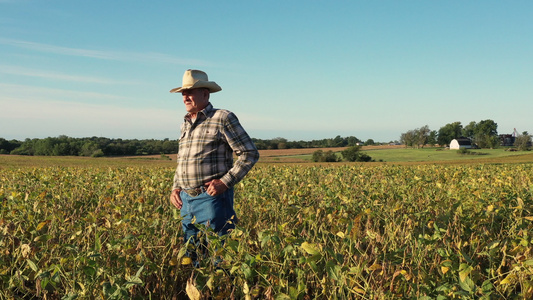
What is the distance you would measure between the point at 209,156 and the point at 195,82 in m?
0.76

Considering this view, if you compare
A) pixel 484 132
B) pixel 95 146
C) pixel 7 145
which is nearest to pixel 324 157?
pixel 95 146

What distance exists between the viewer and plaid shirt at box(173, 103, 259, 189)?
11.7 ft

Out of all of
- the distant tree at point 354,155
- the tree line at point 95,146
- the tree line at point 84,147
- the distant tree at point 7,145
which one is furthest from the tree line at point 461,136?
the distant tree at point 7,145

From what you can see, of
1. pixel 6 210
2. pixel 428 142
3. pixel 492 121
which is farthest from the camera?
→ pixel 492 121

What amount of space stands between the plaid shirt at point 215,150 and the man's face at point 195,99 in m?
0.06

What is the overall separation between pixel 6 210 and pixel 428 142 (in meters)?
106

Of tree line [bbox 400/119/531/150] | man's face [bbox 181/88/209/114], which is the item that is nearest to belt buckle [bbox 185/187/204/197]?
man's face [bbox 181/88/209/114]

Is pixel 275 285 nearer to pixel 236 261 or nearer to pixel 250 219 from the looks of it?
pixel 236 261

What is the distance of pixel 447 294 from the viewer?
7.41 feet

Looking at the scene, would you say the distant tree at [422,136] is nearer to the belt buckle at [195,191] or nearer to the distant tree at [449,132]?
the distant tree at [449,132]

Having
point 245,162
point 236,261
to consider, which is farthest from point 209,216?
point 236,261

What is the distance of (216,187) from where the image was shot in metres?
3.48

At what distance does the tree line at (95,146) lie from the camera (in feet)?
192

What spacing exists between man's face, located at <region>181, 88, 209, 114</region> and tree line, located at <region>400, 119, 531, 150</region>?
97987 mm
